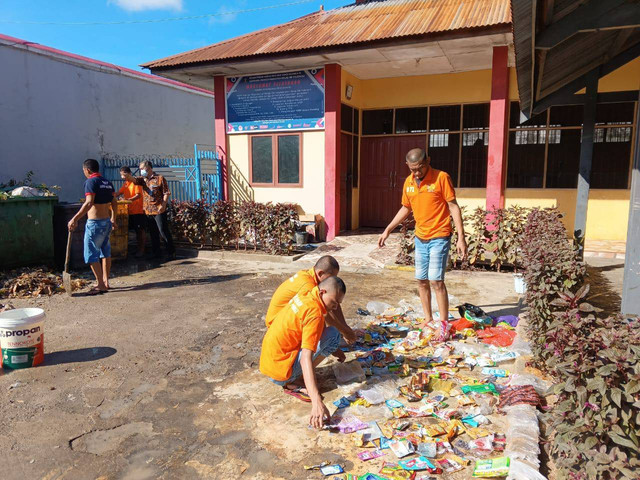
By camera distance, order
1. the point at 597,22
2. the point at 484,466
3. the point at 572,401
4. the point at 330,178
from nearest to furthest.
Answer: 1. the point at 572,401
2. the point at 484,466
3. the point at 597,22
4. the point at 330,178

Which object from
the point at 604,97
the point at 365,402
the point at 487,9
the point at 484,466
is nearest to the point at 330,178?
the point at 487,9

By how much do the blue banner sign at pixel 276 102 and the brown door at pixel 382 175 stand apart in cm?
205

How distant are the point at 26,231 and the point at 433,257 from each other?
23.1ft

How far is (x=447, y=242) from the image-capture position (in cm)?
488

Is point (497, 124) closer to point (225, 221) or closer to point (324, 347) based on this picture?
point (225, 221)

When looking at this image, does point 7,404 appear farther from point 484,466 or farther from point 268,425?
point 484,466

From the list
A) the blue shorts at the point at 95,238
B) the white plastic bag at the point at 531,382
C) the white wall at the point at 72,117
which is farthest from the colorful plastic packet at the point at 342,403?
the white wall at the point at 72,117

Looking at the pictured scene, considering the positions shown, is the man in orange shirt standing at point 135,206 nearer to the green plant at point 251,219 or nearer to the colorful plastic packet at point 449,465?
the green plant at point 251,219

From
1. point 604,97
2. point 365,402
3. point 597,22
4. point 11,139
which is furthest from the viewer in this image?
point 11,139

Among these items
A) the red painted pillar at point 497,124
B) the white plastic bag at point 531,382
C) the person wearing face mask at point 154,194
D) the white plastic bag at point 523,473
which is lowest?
the white plastic bag at point 523,473

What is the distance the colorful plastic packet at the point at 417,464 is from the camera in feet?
9.15

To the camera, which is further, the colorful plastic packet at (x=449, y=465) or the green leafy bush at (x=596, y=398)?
the colorful plastic packet at (x=449, y=465)

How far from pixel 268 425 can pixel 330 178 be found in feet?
26.2

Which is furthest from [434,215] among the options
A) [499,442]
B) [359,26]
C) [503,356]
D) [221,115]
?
[221,115]
